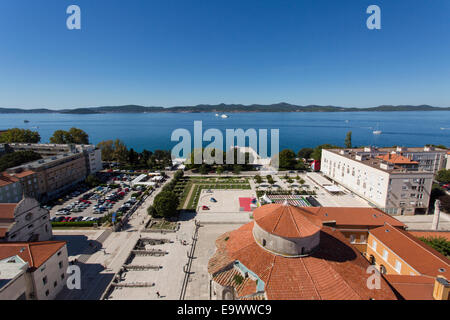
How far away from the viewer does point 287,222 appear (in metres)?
16.7

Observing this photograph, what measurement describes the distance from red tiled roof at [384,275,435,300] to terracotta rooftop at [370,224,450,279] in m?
0.99

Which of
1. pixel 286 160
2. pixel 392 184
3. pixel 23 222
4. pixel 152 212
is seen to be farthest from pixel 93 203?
pixel 392 184

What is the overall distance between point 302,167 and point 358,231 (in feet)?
116

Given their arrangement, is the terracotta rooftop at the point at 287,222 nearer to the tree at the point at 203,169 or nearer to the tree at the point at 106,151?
the tree at the point at 203,169

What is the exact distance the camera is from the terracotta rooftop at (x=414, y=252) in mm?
16938

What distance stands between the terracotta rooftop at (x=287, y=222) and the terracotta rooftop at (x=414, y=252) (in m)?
8.03

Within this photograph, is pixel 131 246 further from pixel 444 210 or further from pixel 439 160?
pixel 439 160

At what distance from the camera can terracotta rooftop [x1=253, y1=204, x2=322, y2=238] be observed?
52.2 ft

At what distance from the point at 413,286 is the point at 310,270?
23.6 ft

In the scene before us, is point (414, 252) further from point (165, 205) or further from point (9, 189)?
point (9, 189)

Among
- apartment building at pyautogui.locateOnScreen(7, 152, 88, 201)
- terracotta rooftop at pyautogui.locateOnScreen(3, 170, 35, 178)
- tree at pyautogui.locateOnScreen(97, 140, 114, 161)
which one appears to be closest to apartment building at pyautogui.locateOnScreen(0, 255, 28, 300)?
terracotta rooftop at pyautogui.locateOnScreen(3, 170, 35, 178)

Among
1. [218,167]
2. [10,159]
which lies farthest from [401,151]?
[10,159]

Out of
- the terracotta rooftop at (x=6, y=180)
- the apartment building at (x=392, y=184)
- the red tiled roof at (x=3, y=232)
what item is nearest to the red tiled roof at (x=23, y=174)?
the terracotta rooftop at (x=6, y=180)

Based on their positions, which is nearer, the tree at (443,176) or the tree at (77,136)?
the tree at (443,176)
